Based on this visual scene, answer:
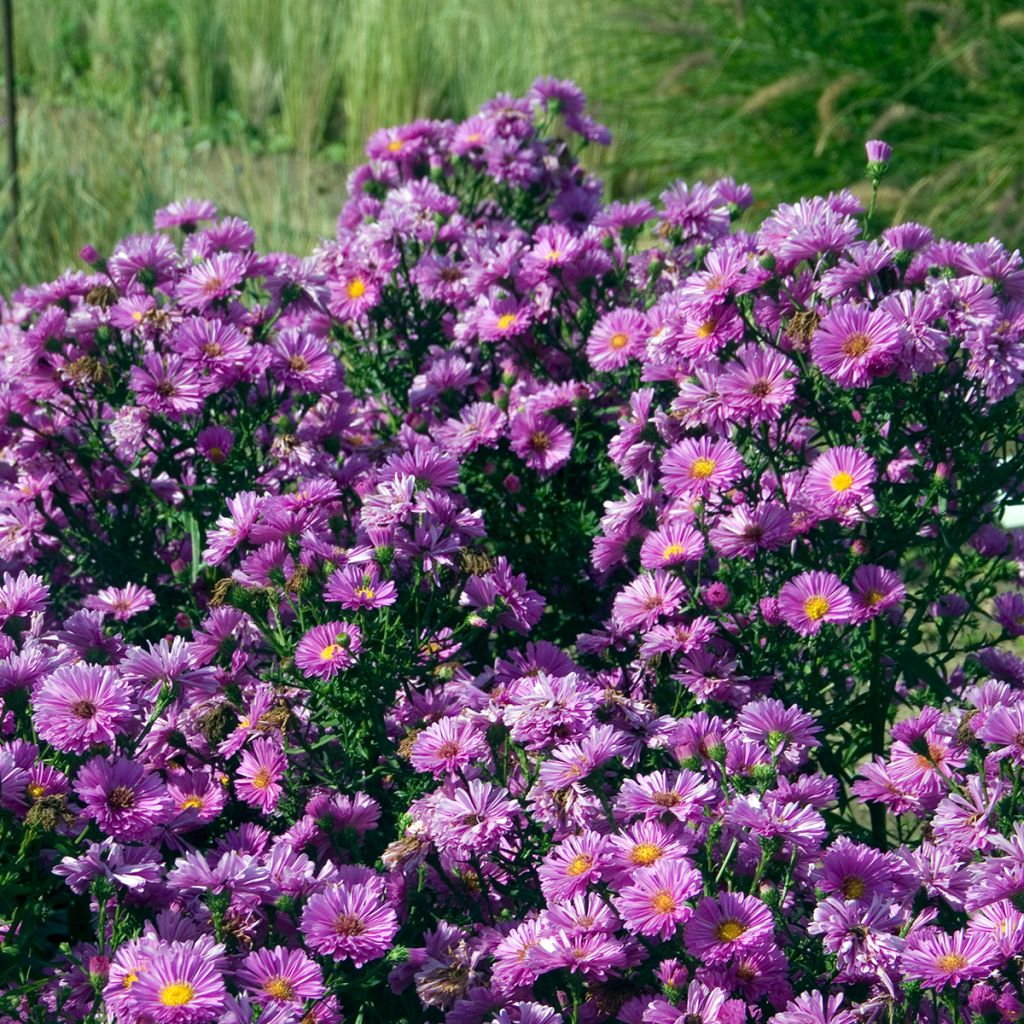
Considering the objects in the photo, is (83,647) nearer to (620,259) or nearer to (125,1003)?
(125,1003)

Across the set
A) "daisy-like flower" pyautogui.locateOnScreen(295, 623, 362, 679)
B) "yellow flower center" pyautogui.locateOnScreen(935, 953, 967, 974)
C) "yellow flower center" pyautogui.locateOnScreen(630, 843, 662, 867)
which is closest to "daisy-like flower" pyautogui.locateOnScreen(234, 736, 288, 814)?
"daisy-like flower" pyautogui.locateOnScreen(295, 623, 362, 679)

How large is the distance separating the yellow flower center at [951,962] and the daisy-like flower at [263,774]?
85cm

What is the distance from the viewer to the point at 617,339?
8.25ft

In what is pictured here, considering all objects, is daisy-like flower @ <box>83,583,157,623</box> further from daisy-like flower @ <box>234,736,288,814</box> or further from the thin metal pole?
the thin metal pole

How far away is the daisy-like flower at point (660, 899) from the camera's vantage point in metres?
1.64

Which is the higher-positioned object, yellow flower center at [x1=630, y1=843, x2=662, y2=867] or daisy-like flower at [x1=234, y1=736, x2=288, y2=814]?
yellow flower center at [x1=630, y1=843, x2=662, y2=867]

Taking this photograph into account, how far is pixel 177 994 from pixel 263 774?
0.46 meters

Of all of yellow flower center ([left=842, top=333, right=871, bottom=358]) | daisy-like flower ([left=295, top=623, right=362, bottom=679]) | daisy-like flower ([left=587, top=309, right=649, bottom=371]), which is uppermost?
yellow flower center ([left=842, top=333, right=871, bottom=358])

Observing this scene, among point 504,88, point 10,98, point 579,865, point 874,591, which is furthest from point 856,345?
point 504,88

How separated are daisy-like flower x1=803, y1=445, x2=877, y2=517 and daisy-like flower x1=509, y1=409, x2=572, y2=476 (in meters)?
0.47

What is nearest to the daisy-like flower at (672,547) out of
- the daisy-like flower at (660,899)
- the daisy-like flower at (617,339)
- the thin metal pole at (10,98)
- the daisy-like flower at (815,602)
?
the daisy-like flower at (815,602)

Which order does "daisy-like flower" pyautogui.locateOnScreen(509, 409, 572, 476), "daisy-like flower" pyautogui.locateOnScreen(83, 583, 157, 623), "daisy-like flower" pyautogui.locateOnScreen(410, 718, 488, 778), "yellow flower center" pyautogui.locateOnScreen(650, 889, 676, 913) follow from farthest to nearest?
1. "daisy-like flower" pyautogui.locateOnScreen(509, 409, 572, 476)
2. "daisy-like flower" pyautogui.locateOnScreen(83, 583, 157, 623)
3. "daisy-like flower" pyautogui.locateOnScreen(410, 718, 488, 778)
4. "yellow flower center" pyautogui.locateOnScreen(650, 889, 676, 913)

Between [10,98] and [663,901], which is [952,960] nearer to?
[663,901]

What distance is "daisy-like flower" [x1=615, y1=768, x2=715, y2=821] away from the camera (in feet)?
5.83
